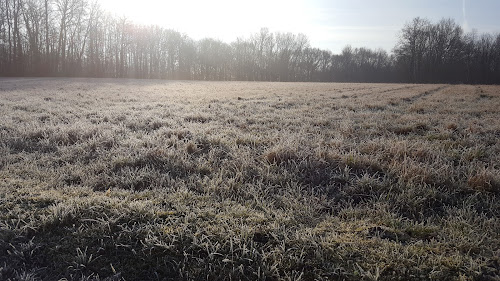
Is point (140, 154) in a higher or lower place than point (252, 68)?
lower

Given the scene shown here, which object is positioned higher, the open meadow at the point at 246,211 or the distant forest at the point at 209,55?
the distant forest at the point at 209,55

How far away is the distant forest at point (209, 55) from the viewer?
41969 mm

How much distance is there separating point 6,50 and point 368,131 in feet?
171

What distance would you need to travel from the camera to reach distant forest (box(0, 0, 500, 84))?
138 feet

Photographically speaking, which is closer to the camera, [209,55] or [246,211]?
[246,211]

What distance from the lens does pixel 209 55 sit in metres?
70.4

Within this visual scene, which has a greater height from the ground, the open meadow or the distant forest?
the distant forest

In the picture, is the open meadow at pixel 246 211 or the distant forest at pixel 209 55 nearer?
the open meadow at pixel 246 211

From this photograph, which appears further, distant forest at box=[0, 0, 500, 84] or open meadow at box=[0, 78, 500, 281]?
distant forest at box=[0, 0, 500, 84]

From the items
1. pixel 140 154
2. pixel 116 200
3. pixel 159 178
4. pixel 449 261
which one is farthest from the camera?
pixel 140 154

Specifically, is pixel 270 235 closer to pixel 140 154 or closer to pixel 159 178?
pixel 159 178

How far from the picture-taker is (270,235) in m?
2.51

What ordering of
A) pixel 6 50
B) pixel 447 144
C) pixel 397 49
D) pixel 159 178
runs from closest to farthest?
pixel 159 178 → pixel 447 144 → pixel 6 50 → pixel 397 49

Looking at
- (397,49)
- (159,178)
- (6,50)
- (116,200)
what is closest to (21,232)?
(116,200)
